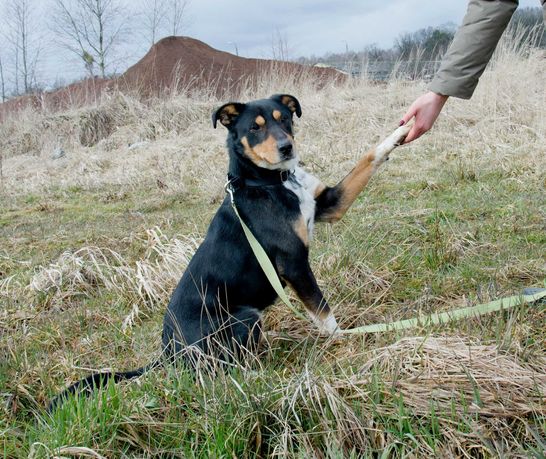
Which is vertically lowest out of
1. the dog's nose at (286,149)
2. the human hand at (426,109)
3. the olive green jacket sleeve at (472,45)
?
the dog's nose at (286,149)

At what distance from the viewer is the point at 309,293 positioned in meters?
3.31

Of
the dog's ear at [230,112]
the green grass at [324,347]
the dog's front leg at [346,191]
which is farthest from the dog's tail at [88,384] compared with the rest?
the dog's ear at [230,112]

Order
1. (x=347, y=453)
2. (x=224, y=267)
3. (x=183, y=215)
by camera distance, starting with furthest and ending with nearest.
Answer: (x=183, y=215)
(x=224, y=267)
(x=347, y=453)

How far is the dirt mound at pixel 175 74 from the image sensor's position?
709 inches

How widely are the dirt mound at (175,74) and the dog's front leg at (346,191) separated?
44.7 feet

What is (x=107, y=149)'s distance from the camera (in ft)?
46.9

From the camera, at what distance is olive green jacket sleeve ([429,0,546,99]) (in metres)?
2.71

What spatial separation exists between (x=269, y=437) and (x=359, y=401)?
38 centimetres

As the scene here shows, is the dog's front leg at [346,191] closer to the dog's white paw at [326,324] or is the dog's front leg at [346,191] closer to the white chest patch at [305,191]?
the white chest patch at [305,191]

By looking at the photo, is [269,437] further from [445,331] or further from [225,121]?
[225,121]

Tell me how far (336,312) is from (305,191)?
79cm

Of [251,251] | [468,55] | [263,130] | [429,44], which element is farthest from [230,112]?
[429,44]

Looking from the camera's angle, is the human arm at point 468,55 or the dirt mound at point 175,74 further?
the dirt mound at point 175,74

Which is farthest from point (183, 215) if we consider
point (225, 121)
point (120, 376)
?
point (120, 376)
